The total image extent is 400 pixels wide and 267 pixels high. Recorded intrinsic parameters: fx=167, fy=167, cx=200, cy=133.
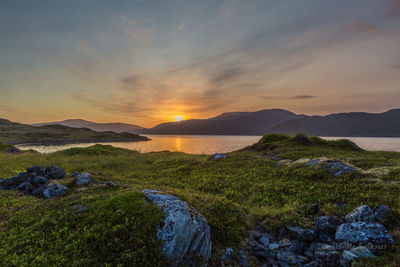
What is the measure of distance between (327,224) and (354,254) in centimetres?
173

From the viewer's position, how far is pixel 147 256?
5402mm

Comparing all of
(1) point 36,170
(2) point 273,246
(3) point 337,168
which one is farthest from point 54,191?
(3) point 337,168

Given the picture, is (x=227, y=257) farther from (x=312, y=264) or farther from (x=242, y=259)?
(x=312, y=264)

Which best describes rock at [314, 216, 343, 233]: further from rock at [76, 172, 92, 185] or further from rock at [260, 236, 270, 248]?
rock at [76, 172, 92, 185]

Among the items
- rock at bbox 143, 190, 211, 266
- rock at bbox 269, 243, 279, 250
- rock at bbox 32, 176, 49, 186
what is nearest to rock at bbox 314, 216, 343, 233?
rock at bbox 269, 243, 279, 250

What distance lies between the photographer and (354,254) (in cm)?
570

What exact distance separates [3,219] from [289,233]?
43.8ft

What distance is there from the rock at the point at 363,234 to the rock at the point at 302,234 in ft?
2.75

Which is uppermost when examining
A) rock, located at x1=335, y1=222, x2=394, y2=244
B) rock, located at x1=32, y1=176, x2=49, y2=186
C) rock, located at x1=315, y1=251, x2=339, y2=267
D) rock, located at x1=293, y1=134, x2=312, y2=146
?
rock, located at x1=293, y1=134, x2=312, y2=146

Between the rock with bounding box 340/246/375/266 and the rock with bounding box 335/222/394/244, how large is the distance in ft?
1.58

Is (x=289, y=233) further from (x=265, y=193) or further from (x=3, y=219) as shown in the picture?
(x=3, y=219)

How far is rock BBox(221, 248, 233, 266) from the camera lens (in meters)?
6.23

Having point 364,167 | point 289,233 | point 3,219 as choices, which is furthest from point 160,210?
point 364,167

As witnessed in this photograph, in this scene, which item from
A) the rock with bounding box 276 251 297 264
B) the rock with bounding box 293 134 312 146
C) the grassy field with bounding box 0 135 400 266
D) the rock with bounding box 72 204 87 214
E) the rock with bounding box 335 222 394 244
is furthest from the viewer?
the rock with bounding box 293 134 312 146
